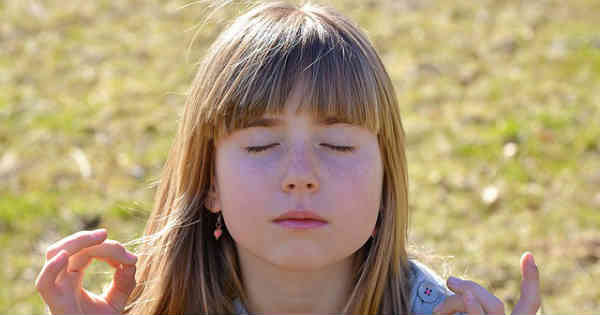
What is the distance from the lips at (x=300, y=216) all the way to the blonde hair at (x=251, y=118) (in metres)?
0.25

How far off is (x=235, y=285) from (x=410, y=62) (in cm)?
355

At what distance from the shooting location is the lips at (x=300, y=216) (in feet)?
6.88

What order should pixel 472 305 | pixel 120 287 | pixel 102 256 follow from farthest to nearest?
pixel 120 287
pixel 102 256
pixel 472 305

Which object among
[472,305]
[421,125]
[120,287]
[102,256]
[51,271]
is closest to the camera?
[472,305]

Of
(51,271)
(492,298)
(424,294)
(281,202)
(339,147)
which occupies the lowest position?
(424,294)

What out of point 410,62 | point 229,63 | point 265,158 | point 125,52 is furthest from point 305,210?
point 125,52

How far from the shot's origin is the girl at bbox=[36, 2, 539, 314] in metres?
2.13

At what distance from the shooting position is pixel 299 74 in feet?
7.24

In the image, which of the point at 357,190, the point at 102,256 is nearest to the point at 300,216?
the point at 357,190

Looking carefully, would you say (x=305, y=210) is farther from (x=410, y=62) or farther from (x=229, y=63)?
(x=410, y=62)

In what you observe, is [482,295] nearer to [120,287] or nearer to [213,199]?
[213,199]

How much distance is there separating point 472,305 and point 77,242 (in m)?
0.96

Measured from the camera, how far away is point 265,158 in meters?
2.16

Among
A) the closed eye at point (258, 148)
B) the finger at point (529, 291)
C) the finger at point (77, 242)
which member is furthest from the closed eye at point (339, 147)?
the finger at point (77, 242)
